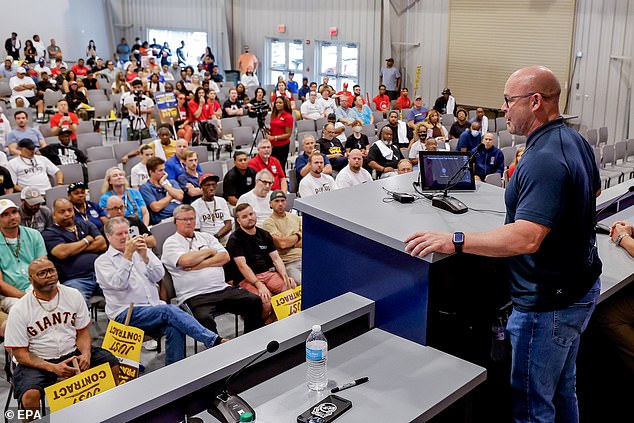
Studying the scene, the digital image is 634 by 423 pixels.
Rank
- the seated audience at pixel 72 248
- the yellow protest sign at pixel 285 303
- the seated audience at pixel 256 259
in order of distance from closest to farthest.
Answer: the yellow protest sign at pixel 285 303 → the seated audience at pixel 72 248 → the seated audience at pixel 256 259

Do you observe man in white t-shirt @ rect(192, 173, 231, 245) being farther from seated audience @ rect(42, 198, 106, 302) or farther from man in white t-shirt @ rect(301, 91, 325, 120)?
man in white t-shirt @ rect(301, 91, 325, 120)

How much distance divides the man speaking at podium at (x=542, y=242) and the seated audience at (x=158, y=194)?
5.39 meters

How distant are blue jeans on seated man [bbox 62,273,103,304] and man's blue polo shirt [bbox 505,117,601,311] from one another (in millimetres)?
3872

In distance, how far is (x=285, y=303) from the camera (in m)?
4.57

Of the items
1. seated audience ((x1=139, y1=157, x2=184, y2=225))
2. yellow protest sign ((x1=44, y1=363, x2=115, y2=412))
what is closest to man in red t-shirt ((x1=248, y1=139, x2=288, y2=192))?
seated audience ((x1=139, y1=157, x2=184, y2=225))

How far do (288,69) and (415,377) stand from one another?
18.6 metres

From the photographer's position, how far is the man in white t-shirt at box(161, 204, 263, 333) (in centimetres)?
519

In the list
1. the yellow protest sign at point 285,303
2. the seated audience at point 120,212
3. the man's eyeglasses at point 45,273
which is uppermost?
the man's eyeglasses at point 45,273

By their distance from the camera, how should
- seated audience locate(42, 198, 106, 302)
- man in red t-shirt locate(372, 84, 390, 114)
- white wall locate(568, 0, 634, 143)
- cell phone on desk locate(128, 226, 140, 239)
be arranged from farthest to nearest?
man in red t-shirt locate(372, 84, 390, 114) → white wall locate(568, 0, 634, 143) → cell phone on desk locate(128, 226, 140, 239) → seated audience locate(42, 198, 106, 302)

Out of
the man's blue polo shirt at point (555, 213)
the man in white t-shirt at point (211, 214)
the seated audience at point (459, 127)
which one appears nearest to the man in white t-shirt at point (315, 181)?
the man in white t-shirt at point (211, 214)

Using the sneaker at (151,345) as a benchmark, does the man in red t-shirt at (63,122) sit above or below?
above

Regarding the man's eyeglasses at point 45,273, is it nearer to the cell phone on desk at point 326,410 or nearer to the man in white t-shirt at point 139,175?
the cell phone on desk at point 326,410

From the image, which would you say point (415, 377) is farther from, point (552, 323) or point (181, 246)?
point (181, 246)

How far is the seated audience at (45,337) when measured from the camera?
406 centimetres
